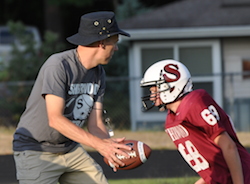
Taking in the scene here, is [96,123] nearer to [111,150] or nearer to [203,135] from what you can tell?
[111,150]

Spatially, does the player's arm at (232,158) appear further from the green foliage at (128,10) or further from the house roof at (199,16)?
the green foliage at (128,10)

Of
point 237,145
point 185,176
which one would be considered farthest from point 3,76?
point 237,145

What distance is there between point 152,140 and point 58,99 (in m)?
7.20

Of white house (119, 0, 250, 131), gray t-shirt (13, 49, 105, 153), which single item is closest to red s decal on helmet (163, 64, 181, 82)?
gray t-shirt (13, 49, 105, 153)

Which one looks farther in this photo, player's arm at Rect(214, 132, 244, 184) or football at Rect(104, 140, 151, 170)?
football at Rect(104, 140, 151, 170)

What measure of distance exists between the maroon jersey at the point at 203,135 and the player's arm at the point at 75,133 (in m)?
0.50

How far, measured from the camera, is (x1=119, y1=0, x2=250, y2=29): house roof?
15008mm

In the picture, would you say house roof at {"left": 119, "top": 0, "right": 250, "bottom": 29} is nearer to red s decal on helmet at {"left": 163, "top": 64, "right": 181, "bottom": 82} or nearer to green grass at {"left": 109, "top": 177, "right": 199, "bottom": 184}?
green grass at {"left": 109, "top": 177, "right": 199, "bottom": 184}

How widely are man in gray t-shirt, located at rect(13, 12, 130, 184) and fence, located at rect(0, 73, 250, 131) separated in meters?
8.90

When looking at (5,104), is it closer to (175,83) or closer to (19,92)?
(19,92)

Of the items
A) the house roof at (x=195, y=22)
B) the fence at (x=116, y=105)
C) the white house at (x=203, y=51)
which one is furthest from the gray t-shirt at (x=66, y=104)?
the house roof at (x=195, y=22)

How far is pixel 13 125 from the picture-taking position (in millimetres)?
14828

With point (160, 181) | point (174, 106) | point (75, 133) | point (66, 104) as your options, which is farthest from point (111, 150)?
point (160, 181)

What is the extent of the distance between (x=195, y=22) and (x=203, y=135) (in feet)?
37.6
